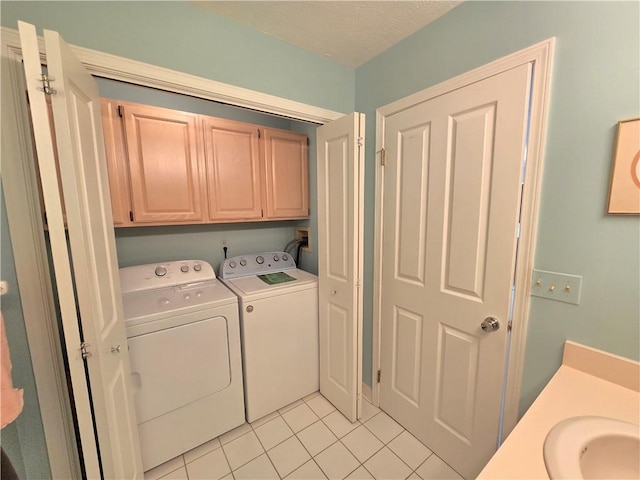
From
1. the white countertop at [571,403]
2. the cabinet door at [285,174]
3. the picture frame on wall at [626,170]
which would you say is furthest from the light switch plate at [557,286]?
the cabinet door at [285,174]

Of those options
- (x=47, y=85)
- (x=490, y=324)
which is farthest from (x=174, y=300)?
(x=490, y=324)

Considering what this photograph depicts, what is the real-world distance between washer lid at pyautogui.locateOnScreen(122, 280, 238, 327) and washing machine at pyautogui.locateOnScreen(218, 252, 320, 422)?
12cm

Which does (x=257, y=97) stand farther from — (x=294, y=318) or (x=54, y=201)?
(x=294, y=318)

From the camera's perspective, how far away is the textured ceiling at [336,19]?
126cm

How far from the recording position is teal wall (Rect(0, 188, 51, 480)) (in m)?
0.93

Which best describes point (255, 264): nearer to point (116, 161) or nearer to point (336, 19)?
point (116, 161)

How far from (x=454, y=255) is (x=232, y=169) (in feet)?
Answer: 5.49

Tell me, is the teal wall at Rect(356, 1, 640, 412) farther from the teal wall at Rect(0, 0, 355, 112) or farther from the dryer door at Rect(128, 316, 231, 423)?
the dryer door at Rect(128, 316, 231, 423)

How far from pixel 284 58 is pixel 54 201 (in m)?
1.37

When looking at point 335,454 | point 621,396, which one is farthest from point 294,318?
point 621,396

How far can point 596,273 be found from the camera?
993 mm

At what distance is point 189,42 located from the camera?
128cm

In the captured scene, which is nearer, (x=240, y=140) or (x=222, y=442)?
(x=222, y=442)

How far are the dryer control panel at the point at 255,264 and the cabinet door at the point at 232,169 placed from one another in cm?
40
